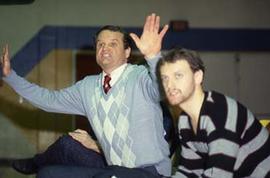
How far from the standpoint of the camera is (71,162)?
212cm

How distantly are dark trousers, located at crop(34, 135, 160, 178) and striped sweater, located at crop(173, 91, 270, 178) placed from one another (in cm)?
35

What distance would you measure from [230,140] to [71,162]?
913mm

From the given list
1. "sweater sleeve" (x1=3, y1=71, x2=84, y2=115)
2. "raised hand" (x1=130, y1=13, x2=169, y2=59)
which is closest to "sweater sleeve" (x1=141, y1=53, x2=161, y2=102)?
"raised hand" (x1=130, y1=13, x2=169, y2=59)

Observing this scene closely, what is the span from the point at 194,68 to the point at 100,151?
86cm

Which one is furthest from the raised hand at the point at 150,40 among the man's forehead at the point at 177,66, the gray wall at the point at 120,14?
the gray wall at the point at 120,14

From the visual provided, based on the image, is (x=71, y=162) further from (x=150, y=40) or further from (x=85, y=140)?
(x=150, y=40)

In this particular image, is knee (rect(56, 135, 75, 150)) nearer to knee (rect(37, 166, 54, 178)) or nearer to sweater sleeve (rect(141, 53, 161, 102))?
knee (rect(37, 166, 54, 178))

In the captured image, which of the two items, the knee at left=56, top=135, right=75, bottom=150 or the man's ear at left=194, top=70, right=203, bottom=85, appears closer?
the man's ear at left=194, top=70, right=203, bottom=85

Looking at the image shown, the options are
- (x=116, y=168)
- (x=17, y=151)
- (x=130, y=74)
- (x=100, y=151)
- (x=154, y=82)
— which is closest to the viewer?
(x=116, y=168)

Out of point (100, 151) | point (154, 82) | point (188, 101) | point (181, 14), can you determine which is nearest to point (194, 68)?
point (188, 101)

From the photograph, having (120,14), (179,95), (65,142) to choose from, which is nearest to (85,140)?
(65,142)

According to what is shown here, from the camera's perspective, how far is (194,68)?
1.57 metres

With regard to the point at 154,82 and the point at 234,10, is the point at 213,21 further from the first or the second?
the point at 154,82

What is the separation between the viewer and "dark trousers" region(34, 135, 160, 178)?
6.12ft
